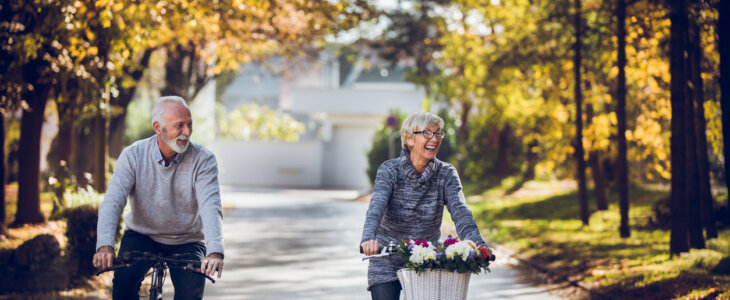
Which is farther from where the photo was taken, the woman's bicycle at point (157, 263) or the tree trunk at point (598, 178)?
the tree trunk at point (598, 178)

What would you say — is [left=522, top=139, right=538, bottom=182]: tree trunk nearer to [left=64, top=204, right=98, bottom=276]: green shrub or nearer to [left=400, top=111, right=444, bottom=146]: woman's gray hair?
[left=64, top=204, right=98, bottom=276]: green shrub

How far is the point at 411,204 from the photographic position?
18.2 feet

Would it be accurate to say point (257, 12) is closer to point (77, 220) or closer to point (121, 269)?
point (77, 220)

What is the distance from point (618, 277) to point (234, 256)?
6.01 metres

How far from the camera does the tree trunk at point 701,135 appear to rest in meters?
14.2

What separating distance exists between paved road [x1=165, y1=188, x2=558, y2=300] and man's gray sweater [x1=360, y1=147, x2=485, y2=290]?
17.0 feet

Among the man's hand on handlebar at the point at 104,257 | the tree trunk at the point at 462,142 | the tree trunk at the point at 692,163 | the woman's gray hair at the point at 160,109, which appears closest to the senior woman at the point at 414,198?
the woman's gray hair at the point at 160,109

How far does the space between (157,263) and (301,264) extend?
8.79 m

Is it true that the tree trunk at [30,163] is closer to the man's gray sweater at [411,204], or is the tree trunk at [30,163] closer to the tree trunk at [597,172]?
the tree trunk at [597,172]

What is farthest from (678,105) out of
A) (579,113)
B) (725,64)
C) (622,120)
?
(579,113)

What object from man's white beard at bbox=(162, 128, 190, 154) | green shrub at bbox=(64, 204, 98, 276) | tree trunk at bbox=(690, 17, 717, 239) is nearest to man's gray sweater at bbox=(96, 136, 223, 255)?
man's white beard at bbox=(162, 128, 190, 154)

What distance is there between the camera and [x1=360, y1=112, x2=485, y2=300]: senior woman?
552 cm

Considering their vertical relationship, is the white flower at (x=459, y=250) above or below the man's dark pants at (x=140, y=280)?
above

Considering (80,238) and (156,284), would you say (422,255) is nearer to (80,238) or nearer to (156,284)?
(156,284)
